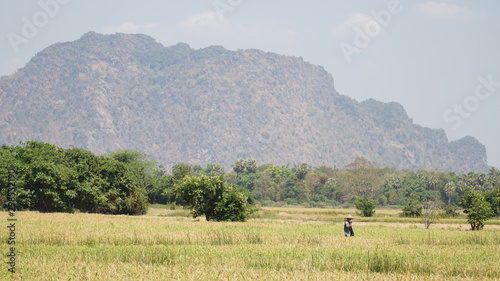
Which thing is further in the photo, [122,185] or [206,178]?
[122,185]

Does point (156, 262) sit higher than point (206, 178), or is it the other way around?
point (206, 178)

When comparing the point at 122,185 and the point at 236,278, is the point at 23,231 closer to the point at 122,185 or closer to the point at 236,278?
the point at 236,278

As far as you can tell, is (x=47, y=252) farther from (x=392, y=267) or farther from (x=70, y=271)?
(x=392, y=267)

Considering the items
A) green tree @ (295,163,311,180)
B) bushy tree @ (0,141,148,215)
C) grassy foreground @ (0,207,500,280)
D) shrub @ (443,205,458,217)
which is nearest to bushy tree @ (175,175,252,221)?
bushy tree @ (0,141,148,215)

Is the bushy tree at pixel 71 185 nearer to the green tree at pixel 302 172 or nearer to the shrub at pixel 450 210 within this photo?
the shrub at pixel 450 210

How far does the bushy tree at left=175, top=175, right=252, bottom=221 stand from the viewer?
47875 mm

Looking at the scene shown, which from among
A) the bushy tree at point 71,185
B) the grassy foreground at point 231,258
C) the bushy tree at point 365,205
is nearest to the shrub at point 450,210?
the bushy tree at point 365,205

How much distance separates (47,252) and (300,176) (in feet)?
558

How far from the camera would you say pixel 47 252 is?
20.5 m

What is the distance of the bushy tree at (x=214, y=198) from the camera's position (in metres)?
47.9

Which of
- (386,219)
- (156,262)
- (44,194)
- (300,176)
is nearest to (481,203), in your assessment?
(386,219)

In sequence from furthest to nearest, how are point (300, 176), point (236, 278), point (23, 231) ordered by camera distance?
point (300, 176), point (23, 231), point (236, 278)

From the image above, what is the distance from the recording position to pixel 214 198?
48.8 m

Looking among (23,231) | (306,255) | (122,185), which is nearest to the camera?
(306,255)
